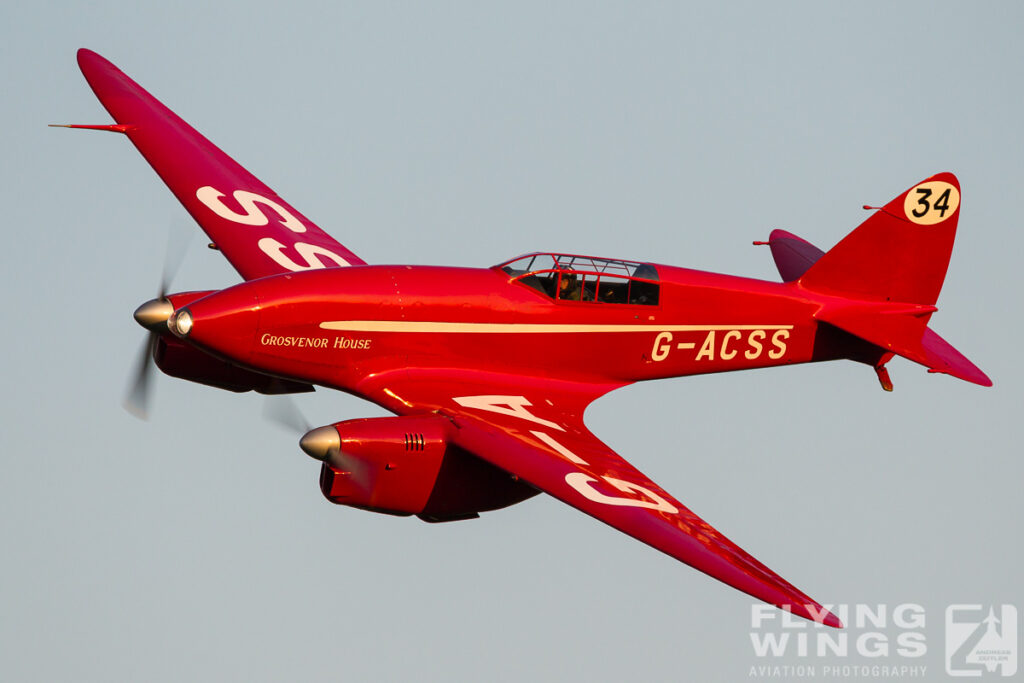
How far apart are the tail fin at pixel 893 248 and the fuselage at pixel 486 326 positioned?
30.6 inches

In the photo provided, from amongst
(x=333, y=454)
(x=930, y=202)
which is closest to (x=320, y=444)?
(x=333, y=454)

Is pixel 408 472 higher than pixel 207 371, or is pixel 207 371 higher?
pixel 207 371

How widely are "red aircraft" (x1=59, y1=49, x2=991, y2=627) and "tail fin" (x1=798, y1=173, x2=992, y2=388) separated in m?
0.03

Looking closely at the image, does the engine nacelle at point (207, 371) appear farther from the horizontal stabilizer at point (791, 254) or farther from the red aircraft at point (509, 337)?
the horizontal stabilizer at point (791, 254)

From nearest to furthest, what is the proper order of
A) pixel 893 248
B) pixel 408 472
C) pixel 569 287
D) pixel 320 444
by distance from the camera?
pixel 320 444
pixel 408 472
pixel 569 287
pixel 893 248

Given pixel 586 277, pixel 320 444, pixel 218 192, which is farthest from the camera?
pixel 218 192

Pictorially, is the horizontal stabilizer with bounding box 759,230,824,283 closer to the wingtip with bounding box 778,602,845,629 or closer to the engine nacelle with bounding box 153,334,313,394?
the engine nacelle with bounding box 153,334,313,394

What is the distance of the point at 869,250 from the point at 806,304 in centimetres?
156

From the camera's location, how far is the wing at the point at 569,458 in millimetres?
22406

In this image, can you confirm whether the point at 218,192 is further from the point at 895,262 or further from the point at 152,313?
the point at 895,262

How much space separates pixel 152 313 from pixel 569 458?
724cm

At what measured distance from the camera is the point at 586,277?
28141 millimetres

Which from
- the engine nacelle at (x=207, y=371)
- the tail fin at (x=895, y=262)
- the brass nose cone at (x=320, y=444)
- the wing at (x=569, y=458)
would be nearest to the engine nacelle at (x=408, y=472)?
the brass nose cone at (x=320, y=444)

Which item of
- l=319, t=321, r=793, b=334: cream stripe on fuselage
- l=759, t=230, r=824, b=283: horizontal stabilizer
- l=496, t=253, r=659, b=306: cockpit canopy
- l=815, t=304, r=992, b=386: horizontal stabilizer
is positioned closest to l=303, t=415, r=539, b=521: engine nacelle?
l=319, t=321, r=793, b=334: cream stripe on fuselage
